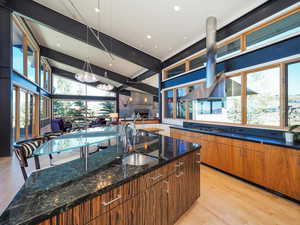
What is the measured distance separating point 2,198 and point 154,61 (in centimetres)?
626

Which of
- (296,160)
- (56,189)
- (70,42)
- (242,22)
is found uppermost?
(70,42)

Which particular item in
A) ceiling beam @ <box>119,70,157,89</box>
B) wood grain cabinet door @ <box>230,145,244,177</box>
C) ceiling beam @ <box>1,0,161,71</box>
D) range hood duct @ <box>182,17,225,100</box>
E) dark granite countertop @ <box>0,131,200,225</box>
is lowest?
wood grain cabinet door @ <box>230,145,244,177</box>

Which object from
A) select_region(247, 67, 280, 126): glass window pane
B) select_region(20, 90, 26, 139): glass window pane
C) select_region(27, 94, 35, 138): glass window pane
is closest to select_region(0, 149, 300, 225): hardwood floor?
select_region(247, 67, 280, 126): glass window pane

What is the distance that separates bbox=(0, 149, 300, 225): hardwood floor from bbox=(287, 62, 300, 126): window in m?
1.45

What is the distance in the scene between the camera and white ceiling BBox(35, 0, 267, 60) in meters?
3.30

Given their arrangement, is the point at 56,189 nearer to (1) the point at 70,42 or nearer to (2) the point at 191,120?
(2) the point at 191,120

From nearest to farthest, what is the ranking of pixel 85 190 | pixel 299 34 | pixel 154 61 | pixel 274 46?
pixel 85 190 < pixel 299 34 < pixel 274 46 < pixel 154 61

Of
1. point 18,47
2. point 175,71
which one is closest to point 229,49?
point 175,71

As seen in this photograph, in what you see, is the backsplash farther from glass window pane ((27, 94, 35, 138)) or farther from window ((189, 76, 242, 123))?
glass window pane ((27, 94, 35, 138))

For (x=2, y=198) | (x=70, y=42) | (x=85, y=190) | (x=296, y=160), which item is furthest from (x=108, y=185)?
(x=70, y=42)

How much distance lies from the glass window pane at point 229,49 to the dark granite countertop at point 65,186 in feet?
11.8

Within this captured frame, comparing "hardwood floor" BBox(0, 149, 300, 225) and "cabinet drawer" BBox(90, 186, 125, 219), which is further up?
"cabinet drawer" BBox(90, 186, 125, 219)

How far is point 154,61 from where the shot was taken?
21.1ft

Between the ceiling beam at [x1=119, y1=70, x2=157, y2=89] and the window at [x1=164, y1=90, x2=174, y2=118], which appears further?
the ceiling beam at [x1=119, y1=70, x2=157, y2=89]
